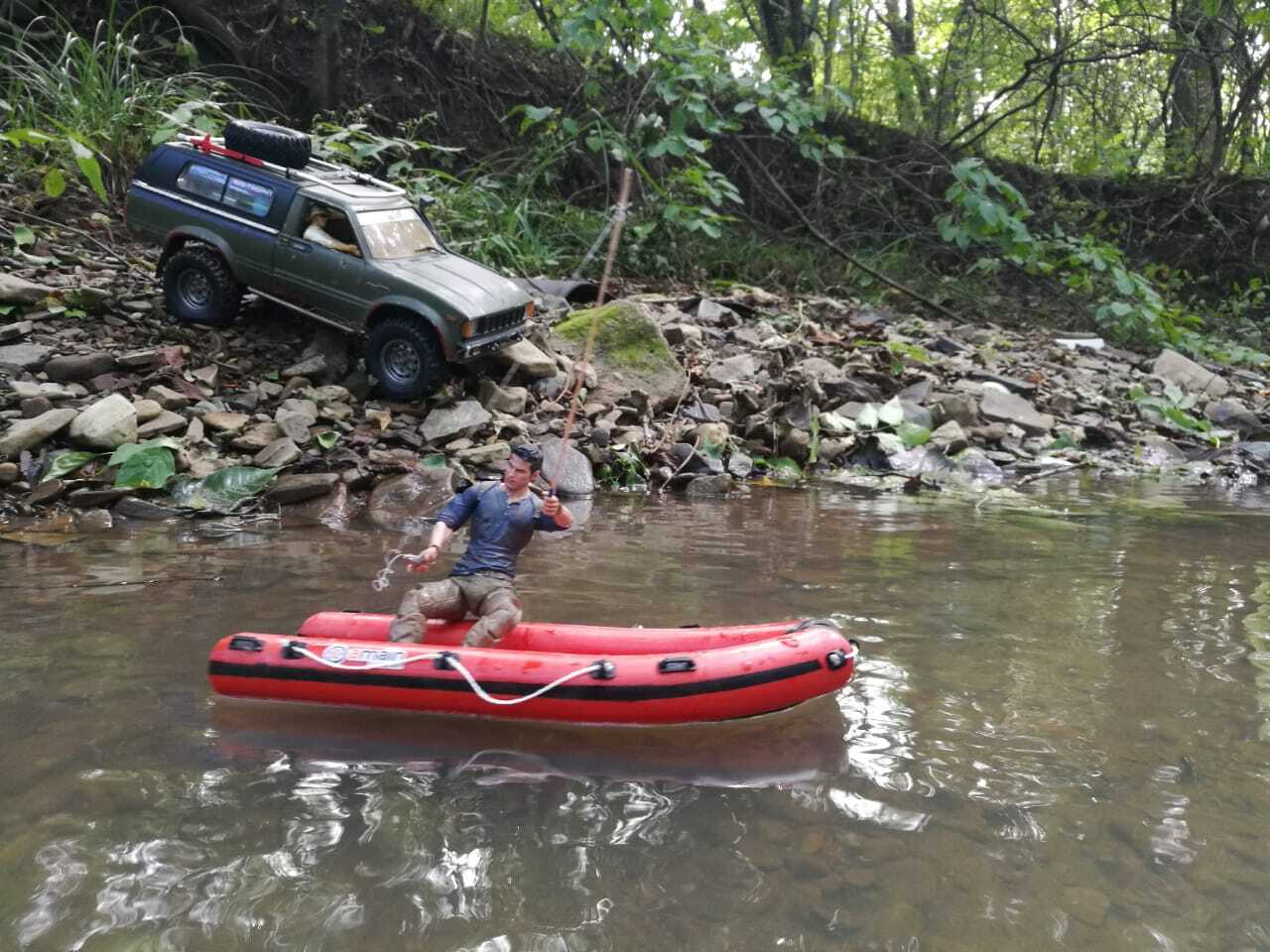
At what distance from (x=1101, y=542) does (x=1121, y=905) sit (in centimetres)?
460

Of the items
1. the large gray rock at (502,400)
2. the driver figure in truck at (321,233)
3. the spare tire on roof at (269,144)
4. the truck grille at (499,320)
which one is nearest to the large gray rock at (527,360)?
the truck grille at (499,320)

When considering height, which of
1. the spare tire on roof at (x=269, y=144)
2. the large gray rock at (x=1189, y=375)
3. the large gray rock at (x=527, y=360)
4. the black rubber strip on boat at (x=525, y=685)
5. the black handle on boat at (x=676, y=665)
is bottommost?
the black rubber strip on boat at (x=525, y=685)

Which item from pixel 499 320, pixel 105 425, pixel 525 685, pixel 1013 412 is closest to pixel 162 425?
pixel 105 425

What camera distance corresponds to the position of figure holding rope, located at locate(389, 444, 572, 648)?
173 inches

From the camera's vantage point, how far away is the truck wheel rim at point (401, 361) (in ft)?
27.2

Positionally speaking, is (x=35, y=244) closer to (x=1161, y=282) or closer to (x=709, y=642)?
(x=709, y=642)

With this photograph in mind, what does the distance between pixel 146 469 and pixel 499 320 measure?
2967mm

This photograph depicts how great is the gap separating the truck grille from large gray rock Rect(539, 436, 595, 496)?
1.00 metres

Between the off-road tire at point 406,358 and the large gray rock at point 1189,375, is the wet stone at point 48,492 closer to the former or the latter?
the off-road tire at point 406,358

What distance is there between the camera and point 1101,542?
22.9ft

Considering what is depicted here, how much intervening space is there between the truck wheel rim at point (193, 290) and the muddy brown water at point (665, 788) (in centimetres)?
343

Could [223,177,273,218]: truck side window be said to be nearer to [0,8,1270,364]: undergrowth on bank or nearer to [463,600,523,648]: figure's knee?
[0,8,1270,364]: undergrowth on bank

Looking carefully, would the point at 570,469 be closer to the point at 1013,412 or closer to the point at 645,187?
the point at 1013,412

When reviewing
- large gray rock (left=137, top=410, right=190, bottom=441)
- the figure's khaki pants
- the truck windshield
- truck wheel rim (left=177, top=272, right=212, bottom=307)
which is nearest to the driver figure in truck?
the truck windshield
